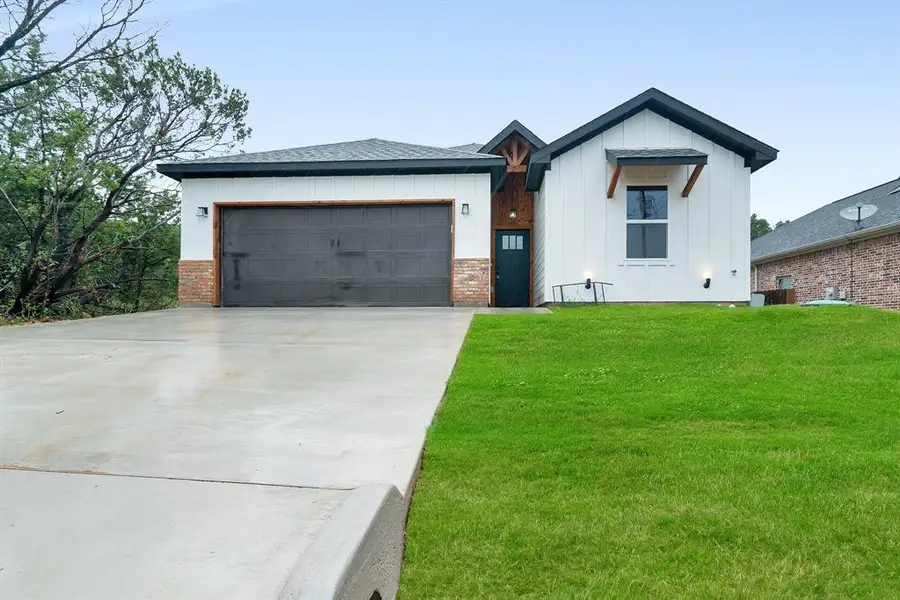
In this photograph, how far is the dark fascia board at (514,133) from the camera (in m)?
14.7

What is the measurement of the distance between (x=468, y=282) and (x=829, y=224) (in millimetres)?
13292

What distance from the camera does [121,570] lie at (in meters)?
1.88

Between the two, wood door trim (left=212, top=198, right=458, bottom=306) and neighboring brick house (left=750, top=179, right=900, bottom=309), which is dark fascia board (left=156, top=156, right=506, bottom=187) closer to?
wood door trim (left=212, top=198, right=458, bottom=306)

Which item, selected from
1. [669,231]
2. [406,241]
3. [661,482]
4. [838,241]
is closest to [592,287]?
[669,231]

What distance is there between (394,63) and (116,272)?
9.98 m

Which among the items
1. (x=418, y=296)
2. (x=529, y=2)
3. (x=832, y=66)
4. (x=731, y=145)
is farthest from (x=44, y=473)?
(x=832, y=66)

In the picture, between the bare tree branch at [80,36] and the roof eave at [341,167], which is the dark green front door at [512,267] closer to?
the roof eave at [341,167]

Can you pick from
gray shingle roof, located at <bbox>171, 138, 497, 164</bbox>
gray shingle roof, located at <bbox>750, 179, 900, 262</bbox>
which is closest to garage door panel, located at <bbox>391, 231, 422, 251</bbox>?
gray shingle roof, located at <bbox>171, 138, 497, 164</bbox>

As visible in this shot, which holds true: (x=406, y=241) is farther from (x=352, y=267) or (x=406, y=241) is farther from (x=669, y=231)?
(x=669, y=231)

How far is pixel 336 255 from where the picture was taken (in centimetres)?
1251

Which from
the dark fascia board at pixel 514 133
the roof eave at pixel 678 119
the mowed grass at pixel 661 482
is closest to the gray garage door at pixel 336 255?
the roof eave at pixel 678 119

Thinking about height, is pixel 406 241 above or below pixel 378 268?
above

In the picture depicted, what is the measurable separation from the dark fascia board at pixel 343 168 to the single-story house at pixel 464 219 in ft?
0.10

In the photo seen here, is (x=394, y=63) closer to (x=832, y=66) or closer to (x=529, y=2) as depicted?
(x=529, y=2)
